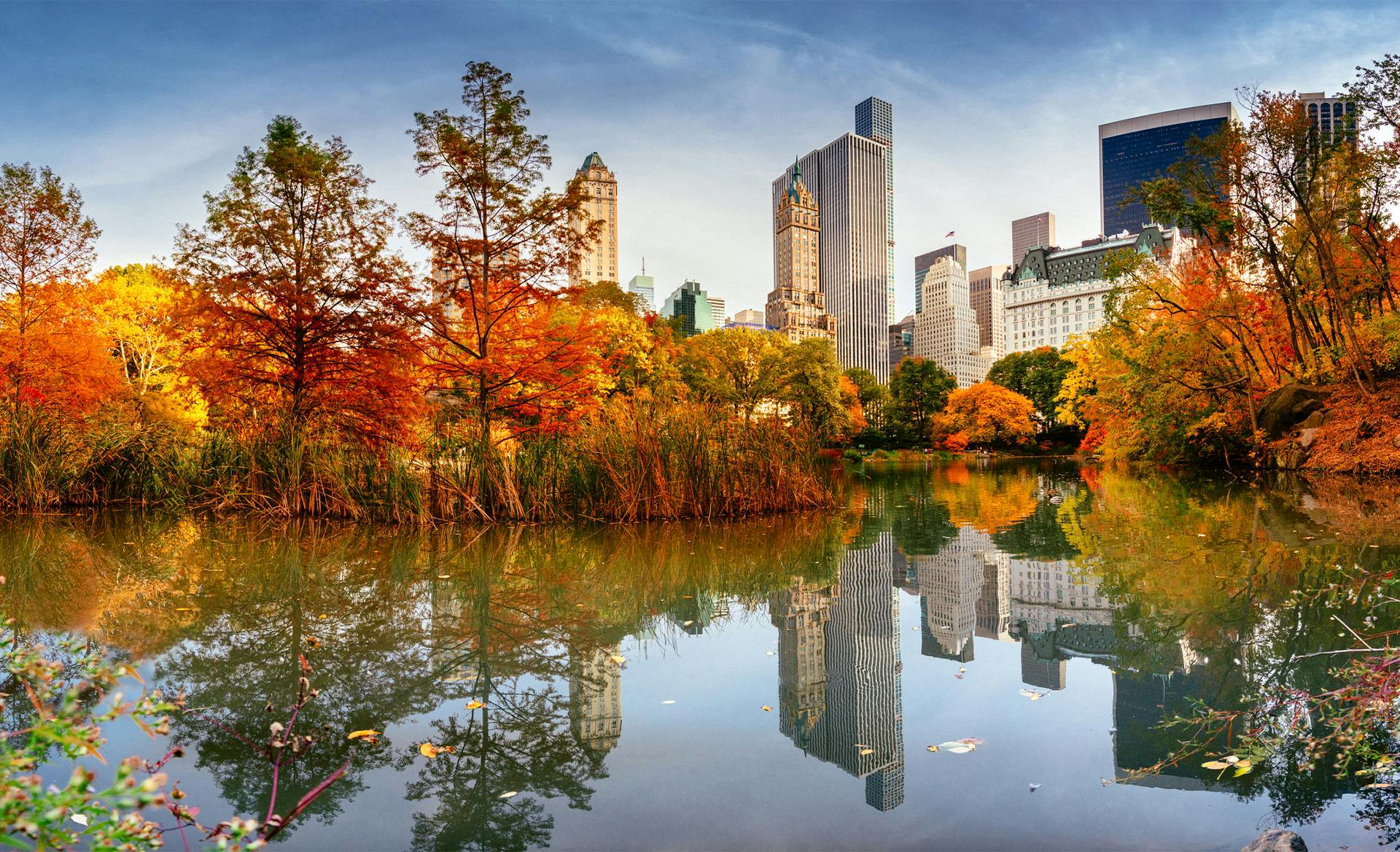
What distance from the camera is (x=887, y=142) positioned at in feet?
526

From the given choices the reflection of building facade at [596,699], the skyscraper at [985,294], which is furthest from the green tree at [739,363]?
the skyscraper at [985,294]

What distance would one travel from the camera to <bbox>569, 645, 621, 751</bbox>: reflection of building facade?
242cm

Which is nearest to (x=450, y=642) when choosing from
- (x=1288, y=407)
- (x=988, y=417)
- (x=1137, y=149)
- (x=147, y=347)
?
(x=1288, y=407)

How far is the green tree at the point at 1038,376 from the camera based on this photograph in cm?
4644

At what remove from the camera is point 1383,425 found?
510 inches

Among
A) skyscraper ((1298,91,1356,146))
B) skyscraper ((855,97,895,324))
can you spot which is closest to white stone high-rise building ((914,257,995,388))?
skyscraper ((855,97,895,324))

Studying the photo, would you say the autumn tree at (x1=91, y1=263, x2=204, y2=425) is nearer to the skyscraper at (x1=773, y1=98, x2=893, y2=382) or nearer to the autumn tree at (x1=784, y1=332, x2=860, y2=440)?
the autumn tree at (x1=784, y1=332, x2=860, y2=440)

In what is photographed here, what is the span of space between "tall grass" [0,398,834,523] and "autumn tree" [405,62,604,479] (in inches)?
56.7

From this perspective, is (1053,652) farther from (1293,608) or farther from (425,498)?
(425,498)

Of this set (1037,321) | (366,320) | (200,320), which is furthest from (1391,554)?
(1037,321)

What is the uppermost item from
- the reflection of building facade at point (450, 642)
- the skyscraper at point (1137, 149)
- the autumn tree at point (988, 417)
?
the skyscraper at point (1137, 149)

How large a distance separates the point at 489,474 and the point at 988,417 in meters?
37.4

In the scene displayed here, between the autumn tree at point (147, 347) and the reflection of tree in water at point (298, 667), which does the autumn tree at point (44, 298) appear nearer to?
the autumn tree at point (147, 347)

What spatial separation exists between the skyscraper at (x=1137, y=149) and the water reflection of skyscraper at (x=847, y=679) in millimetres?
142097
